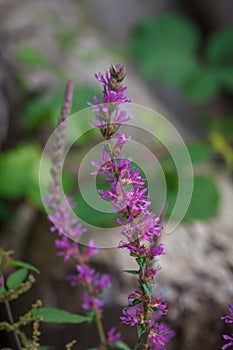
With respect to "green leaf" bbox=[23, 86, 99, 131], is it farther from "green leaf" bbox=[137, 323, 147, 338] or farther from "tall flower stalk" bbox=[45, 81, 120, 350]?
"green leaf" bbox=[137, 323, 147, 338]

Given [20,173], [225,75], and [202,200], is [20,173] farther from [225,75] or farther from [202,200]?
[225,75]

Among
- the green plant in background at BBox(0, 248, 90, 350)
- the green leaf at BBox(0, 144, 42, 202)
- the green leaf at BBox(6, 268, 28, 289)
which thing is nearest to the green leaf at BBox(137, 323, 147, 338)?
the green plant in background at BBox(0, 248, 90, 350)

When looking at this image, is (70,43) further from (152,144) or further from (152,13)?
(152,13)

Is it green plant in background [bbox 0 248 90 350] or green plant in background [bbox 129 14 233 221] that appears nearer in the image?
green plant in background [bbox 0 248 90 350]

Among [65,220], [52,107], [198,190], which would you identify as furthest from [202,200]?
[65,220]

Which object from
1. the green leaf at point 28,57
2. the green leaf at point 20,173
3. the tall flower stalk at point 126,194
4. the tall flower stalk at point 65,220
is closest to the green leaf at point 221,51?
the green leaf at point 28,57

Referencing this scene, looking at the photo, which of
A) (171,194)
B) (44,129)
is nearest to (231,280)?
(171,194)
